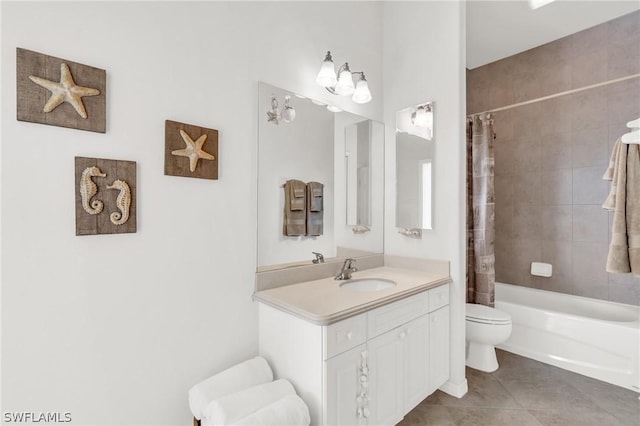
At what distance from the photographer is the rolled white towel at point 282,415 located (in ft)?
3.62

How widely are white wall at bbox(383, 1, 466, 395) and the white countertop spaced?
24 centimetres

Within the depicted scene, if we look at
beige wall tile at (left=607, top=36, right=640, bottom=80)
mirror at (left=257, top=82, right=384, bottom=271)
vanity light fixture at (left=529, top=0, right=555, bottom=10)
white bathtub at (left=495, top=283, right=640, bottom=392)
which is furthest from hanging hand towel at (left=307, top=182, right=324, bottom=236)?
beige wall tile at (left=607, top=36, right=640, bottom=80)

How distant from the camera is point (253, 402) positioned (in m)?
1.21

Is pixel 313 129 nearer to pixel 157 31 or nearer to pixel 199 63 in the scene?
pixel 199 63

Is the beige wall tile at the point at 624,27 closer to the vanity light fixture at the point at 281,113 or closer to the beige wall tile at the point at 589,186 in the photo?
the beige wall tile at the point at 589,186

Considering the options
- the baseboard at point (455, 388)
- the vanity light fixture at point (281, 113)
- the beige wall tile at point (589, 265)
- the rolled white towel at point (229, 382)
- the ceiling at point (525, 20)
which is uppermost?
the ceiling at point (525, 20)

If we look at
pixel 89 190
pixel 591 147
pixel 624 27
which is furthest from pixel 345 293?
pixel 624 27

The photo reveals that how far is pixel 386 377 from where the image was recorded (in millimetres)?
1533

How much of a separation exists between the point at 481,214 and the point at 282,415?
226 cm

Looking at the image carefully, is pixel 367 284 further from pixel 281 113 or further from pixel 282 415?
pixel 281 113

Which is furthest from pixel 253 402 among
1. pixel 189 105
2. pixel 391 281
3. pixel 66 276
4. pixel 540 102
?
pixel 540 102

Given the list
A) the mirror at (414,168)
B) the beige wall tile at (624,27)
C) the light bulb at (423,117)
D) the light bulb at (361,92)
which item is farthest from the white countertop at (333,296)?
the beige wall tile at (624,27)

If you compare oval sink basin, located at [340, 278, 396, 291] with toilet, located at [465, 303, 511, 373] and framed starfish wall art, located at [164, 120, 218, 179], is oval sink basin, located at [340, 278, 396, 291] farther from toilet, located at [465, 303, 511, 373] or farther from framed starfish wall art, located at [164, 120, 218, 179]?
framed starfish wall art, located at [164, 120, 218, 179]

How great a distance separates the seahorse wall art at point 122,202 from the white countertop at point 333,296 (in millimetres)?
731
